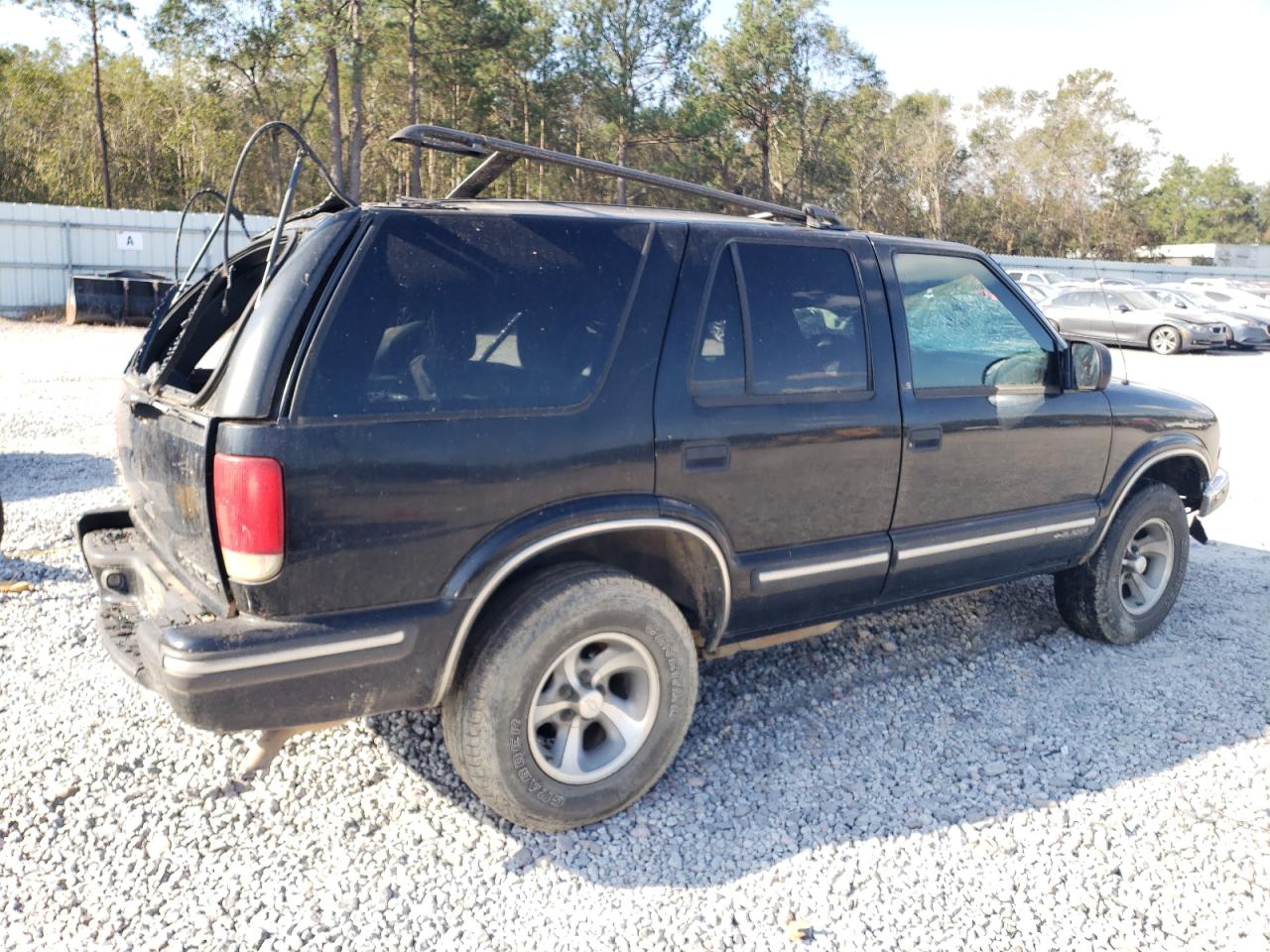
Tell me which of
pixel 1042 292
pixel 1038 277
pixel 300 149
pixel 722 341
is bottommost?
pixel 722 341

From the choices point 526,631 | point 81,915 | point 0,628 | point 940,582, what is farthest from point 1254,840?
point 0,628

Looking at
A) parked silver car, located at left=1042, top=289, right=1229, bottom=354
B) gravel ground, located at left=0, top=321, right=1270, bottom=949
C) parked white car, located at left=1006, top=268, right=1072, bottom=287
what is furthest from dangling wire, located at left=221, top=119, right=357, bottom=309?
parked white car, located at left=1006, top=268, right=1072, bottom=287

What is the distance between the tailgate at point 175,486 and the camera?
108 inches

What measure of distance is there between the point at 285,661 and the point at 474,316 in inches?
43.2

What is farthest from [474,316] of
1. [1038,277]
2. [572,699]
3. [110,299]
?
[1038,277]

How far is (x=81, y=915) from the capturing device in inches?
108

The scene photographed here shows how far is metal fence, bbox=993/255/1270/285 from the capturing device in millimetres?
36188

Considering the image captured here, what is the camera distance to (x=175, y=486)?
9.73ft

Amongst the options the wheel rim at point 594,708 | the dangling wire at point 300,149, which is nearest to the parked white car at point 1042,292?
the wheel rim at point 594,708

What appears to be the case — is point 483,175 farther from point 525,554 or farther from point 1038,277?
point 1038,277

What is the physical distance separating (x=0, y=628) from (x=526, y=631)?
2.98 metres

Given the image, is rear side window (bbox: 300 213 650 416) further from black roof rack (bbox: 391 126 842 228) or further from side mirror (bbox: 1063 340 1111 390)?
side mirror (bbox: 1063 340 1111 390)

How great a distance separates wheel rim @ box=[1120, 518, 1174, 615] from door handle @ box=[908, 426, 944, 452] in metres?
1.69

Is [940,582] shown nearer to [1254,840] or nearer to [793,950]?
[1254,840]
